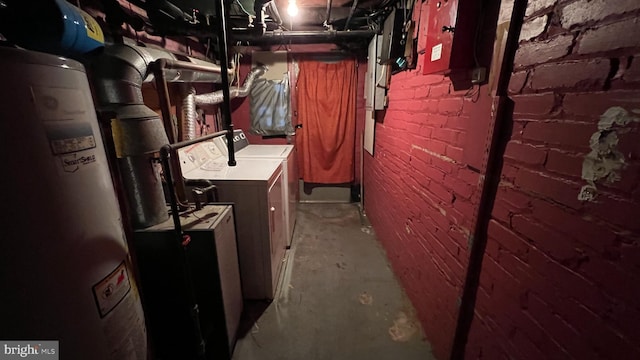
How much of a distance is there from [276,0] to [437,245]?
252 centimetres

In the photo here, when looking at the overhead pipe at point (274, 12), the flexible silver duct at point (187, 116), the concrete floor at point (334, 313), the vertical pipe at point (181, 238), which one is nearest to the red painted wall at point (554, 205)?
the concrete floor at point (334, 313)

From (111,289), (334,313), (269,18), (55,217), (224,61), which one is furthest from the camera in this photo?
(269,18)

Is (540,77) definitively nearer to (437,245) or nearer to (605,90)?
(605,90)

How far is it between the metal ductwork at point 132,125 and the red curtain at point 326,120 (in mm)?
2525

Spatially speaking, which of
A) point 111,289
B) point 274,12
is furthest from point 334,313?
point 274,12

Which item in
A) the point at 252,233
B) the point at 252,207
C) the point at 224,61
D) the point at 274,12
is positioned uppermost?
the point at 274,12

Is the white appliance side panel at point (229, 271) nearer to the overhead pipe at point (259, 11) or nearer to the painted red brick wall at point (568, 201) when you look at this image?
the painted red brick wall at point (568, 201)

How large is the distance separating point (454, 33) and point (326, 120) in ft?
8.76

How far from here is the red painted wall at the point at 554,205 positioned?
1.96 feet

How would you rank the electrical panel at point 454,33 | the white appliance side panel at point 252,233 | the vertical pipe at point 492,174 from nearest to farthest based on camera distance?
the vertical pipe at point 492,174
the electrical panel at point 454,33
the white appliance side panel at point 252,233

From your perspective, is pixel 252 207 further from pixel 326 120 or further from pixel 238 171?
pixel 326 120

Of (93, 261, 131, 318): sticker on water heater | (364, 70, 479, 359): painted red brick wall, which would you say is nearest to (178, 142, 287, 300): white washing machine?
(93, 261, 131, 318): sticker on water heater

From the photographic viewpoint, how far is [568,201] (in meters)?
0.72

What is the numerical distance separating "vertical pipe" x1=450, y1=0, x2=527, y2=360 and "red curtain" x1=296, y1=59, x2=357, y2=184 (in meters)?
2.82
